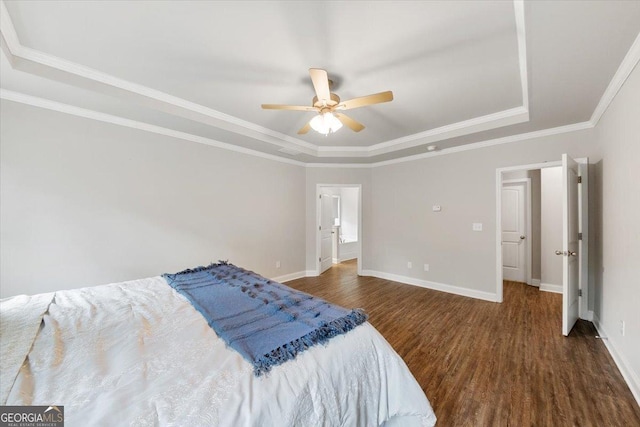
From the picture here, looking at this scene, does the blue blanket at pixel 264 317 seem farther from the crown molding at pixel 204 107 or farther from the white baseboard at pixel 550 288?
the white baseboard at pixel 550 288

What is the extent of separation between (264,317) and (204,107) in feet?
8.55

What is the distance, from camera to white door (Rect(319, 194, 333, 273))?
5.41 meters

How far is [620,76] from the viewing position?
1.99 metres

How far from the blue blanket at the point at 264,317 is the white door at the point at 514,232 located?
473 centimetres

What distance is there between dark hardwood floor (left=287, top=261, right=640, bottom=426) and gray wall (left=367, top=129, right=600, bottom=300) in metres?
0.62

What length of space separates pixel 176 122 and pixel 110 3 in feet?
4.99

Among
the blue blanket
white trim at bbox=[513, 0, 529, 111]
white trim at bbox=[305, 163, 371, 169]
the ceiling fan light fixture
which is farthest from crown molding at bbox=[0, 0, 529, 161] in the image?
the blue blanket

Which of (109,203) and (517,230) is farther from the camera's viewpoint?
(517,230)

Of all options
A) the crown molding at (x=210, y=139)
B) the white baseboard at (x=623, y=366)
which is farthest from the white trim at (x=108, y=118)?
the white baseboard at (x=623, y=366)

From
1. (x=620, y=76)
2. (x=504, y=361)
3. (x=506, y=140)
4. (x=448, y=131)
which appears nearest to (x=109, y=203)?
(x=504, y=361)

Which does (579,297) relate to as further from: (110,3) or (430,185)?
(110,3)
